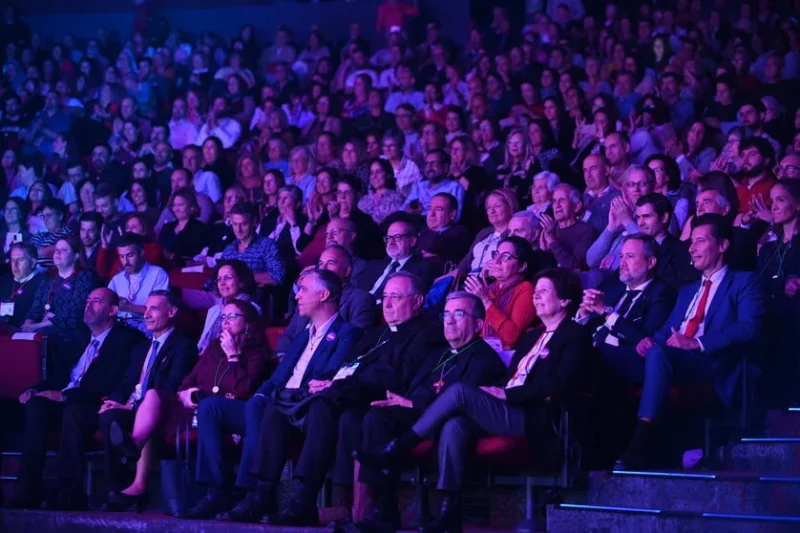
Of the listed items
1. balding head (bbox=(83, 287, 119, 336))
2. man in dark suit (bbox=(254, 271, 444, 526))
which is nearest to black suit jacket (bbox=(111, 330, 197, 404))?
balding head (bbox=(83, 287, 119, 336))

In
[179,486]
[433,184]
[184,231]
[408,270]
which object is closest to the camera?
[179,486]

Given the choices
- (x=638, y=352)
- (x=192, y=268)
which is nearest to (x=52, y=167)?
(x=192, y=268)

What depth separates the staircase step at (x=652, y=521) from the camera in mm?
4750

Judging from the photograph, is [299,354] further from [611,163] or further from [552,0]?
[552,0]

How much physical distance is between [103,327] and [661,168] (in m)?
3.32

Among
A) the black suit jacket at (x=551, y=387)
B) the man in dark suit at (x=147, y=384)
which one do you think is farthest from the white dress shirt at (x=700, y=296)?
the man in dark suit at (x=147, y=384)

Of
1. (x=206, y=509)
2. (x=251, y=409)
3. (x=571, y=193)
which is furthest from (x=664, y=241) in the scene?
(x=206, y=509)

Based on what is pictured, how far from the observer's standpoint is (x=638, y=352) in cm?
588

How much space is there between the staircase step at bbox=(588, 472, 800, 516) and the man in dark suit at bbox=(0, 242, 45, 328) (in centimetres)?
450

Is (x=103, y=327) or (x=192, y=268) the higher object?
(x=192, y=268)

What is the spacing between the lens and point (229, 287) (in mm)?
7500

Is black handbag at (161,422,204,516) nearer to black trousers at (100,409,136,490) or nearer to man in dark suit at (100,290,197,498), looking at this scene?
man in dark suit at (100,290,197,498)

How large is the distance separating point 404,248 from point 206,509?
2.09 m

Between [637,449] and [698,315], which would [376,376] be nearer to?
[637,449]
